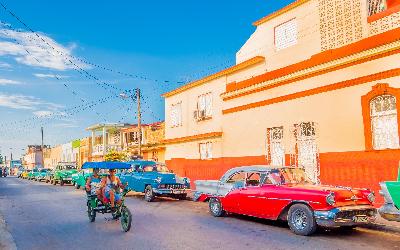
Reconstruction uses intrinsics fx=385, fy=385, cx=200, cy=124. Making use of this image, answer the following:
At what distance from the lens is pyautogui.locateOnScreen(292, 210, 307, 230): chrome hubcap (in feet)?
28.6

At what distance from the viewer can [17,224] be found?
432 inches

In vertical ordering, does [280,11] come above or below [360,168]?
above

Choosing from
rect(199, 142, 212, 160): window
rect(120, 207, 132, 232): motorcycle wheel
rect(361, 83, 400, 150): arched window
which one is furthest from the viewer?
rect(199, 142, 212, 160): window

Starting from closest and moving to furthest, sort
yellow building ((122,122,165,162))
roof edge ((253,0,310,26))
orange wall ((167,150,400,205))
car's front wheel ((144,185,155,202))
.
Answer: orange wall ((167,150,400,205)), car's front wheel ((144,185,155,202)), roof edge ((253,0,310,26)), yellow building ((122,122,165,162))

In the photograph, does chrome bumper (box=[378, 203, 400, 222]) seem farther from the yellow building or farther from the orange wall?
the yellow building

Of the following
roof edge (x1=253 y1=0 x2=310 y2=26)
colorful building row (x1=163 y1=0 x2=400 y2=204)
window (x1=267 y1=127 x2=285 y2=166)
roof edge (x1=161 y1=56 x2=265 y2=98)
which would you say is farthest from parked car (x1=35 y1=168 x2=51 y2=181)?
window (x1=267 y1=127 x2=285 y2=166)

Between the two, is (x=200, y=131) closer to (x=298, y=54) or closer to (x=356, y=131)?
(x=298, y=54)

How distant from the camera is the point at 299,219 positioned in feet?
29.1

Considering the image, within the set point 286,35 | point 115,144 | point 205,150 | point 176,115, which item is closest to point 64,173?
point 176,115

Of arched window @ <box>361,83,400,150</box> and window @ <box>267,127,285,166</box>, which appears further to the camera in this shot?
window @ <box>267,127,285,166</box>

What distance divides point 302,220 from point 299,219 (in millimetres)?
87

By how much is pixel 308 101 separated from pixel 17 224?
1163cm

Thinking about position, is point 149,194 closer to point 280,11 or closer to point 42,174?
point 280,11

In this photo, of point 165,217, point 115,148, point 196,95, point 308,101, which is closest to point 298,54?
point 308,101
